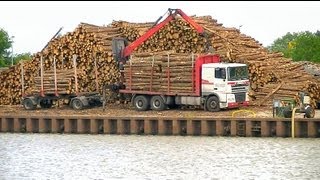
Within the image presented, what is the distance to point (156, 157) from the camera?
28359 mm

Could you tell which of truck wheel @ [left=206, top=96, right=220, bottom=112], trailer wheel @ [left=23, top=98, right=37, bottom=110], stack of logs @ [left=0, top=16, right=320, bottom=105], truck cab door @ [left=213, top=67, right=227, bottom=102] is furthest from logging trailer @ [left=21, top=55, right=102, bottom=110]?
truck cab door @ [left=213, top=67, right=227, bottom=102]

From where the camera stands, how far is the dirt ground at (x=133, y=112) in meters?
35.8

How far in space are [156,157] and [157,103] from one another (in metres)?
10.2

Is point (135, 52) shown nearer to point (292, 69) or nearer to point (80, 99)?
point (80, 99)

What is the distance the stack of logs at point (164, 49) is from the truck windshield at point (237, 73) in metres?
2.28

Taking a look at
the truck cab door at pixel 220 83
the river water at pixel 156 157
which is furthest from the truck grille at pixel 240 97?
the river water at pixel 156 157

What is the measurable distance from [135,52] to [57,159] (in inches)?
543

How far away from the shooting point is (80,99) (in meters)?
39.9

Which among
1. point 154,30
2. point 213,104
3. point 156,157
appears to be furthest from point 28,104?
point 156,157

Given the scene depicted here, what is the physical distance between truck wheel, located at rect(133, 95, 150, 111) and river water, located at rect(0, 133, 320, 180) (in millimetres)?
4222

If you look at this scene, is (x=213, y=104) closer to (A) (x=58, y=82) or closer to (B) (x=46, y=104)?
(A) (x=58, y=82)

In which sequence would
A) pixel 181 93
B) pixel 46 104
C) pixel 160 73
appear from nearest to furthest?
pixel 181 93, pixel 160 73, pixel 46 104

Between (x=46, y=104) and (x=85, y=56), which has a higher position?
(x=85, y=56)

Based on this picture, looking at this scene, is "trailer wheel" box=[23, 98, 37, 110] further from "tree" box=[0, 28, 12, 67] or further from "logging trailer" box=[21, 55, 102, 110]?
"tree" box=[0, 28, 12, 67]
